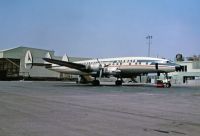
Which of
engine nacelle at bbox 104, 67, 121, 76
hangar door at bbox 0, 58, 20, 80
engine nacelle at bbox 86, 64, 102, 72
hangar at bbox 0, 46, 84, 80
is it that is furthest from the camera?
hangar door at bbox 0, 58, 20, 80

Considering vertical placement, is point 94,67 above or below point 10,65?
below

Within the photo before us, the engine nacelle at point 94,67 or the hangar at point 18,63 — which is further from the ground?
the hangar at point 18,63

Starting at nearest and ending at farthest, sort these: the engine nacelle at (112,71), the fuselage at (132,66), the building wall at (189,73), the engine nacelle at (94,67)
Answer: the fuselage at (132,66)
the engine nacelle at (112,71)
the engine nacelle at (94,67)
the building wall at (189,73)

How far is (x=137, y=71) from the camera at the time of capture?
139 ft

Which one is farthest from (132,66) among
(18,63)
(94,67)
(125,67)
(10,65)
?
(10,65)

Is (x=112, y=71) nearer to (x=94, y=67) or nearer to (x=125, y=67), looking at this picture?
(x=125, y=67)

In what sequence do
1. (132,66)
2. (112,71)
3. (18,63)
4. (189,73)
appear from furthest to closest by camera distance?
(18,63), (189,73), (112,71), (132,66)

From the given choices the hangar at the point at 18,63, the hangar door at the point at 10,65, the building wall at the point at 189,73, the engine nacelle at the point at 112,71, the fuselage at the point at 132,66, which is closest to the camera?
the fuselage at the point at 132,66

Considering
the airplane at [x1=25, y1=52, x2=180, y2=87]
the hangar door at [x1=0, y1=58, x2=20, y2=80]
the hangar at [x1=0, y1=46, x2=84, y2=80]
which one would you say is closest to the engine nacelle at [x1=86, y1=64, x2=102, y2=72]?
the airplane at [x1=25, y1=52, x2=180, y2=87]

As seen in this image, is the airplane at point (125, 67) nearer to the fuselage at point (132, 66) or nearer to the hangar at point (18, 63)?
the fuselage at point (132, 66)

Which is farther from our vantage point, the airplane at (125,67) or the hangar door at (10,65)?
the hangar door at (10,65)

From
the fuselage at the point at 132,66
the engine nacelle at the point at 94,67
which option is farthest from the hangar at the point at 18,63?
the fuselage at the point at 132,66

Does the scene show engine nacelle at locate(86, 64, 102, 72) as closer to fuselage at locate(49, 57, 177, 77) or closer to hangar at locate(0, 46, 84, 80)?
fuselage at locate(49, 57, 177, 77)

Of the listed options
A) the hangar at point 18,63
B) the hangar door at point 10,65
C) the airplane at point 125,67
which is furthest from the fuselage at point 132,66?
the hangar door at point 10,65
